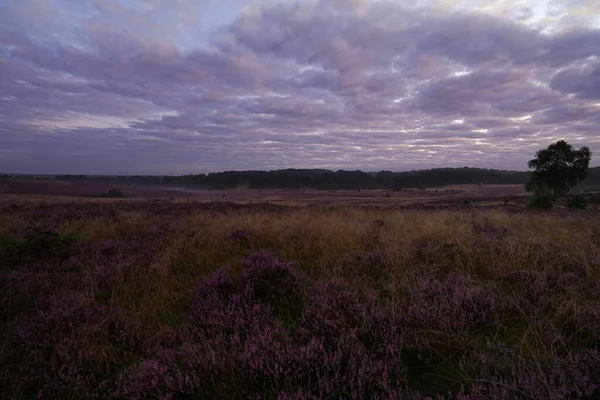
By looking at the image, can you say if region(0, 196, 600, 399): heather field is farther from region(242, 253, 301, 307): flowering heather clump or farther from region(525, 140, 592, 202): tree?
region(525, 140, 592, 202): tree

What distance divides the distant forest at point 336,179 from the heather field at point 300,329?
91.6 m

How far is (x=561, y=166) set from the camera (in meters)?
40.9

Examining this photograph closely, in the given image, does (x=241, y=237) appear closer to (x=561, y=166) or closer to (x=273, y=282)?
(x=273, y=282)

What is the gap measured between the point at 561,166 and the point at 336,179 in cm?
7549

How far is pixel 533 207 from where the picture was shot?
74.7ft

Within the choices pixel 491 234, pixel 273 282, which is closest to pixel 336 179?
pixel 491 234

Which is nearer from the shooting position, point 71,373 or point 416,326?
point 71,373

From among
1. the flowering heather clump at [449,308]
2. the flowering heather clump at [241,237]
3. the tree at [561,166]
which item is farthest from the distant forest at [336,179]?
the flowering heather clump at [449,308]

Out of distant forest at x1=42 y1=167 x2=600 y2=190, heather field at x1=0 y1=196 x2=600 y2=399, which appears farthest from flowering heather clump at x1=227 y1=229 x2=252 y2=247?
distant forest at x1=42 y1=167 x2=600 y2=190

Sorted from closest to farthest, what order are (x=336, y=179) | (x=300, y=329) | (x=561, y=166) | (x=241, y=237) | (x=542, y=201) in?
(x=300, y=329), (x=241, y=237), (x=542, y=201), (x=561, y=166), (x=336, y=179)

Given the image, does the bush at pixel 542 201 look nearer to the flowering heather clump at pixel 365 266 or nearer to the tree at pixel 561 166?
the tree at pixel 561 166

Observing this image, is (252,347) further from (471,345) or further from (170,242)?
(170,242)

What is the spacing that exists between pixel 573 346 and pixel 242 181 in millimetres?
102873

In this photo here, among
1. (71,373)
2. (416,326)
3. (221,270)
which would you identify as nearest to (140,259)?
(221,270)
